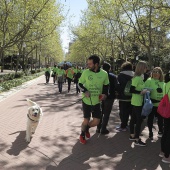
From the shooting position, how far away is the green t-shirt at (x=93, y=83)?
5562 mm

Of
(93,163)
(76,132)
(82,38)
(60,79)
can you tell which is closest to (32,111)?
(76,132)

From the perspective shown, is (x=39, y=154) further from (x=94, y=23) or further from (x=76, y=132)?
(x=94, y=23)

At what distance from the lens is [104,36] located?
29172 mm

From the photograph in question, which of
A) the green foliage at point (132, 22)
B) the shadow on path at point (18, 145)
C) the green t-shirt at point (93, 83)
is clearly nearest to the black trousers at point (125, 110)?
the green t-shirt at point (93, 83)

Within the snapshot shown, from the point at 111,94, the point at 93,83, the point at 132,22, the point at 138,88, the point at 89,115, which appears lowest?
the point at 89,115

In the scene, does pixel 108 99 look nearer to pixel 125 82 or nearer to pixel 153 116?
pixel 125 82

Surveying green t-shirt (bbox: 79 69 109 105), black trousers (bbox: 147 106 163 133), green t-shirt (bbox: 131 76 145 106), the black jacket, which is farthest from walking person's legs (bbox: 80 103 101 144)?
black trousers (bbox: 147 106 163 133)

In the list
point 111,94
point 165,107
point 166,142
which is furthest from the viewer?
point 111,94

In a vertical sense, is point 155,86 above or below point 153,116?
above

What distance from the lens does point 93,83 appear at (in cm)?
556

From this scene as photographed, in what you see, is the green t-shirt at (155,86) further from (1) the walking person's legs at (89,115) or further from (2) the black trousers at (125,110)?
(1) the walking person's legs at (89,115)

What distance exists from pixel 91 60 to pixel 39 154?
2201mm

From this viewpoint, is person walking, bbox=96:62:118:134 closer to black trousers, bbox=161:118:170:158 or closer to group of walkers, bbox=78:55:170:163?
group of walkers, bbox=78:55:170:163

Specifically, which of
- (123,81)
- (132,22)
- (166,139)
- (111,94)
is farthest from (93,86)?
(132,22)
